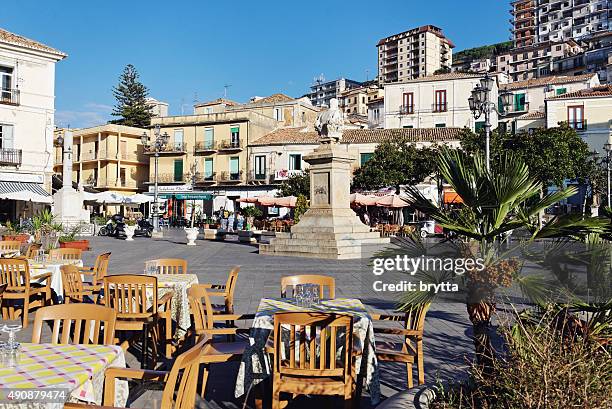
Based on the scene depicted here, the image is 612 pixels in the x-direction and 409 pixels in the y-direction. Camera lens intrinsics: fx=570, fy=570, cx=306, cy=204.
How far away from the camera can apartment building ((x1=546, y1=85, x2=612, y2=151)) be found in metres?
44.3

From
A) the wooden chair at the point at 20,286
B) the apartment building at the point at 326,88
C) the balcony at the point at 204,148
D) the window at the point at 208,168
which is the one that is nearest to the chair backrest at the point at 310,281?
the wooden chair at the point at 20,286

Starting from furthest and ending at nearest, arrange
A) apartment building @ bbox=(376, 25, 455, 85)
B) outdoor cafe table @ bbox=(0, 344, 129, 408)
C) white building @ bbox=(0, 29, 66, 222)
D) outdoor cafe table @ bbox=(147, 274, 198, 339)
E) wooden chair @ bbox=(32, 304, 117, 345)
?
1. apartment building @ bbox=(376, 25, 455, 85)
2. white building @ bbox=(0, 29, 66, 222)
3. outdoor cafe table @ bbox=(147, 274, 198, 339)
4. wooden chair @ bbox=(32, 304, 117, 345)
5. outdoor cafe table @ bbox=(0, 344, 129, 408)

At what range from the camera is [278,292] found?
10094mm

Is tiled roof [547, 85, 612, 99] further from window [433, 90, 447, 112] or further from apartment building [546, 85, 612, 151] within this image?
window [433, 90, 447, 112]

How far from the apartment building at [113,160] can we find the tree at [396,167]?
1026 inches

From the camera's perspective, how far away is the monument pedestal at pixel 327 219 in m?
17.3

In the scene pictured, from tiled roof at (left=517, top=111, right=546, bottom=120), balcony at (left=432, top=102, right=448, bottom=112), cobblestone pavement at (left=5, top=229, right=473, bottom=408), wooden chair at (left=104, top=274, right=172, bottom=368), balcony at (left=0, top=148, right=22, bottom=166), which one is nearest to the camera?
cobblestone pavement at (left=5, top=229, right=473, bottom=408)

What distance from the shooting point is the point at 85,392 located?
3.06 metres

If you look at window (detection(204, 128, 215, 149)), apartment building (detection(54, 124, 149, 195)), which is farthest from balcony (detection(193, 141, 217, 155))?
apartment building (detection(54, 124, 149, 195))

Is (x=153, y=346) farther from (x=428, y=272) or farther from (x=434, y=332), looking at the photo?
(x=434, y=332)

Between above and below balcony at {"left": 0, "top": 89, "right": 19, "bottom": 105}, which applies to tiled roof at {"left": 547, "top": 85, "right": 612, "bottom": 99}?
above

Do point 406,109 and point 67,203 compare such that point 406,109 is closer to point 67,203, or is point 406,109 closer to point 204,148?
point 204,148

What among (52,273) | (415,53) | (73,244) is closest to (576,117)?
(73,244)

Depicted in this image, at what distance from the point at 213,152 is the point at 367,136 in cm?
1382
